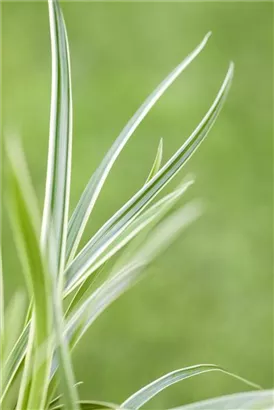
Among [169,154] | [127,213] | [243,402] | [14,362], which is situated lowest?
[243,402]

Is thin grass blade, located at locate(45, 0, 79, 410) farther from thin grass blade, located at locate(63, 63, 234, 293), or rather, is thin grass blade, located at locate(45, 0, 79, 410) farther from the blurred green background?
the blurred green background

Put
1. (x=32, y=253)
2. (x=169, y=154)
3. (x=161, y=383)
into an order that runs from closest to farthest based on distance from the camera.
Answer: (x=32, y=253) < (x=161, y=383) < (x=169, y=154)

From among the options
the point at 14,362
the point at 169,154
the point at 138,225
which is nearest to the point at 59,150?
the point at 138,225

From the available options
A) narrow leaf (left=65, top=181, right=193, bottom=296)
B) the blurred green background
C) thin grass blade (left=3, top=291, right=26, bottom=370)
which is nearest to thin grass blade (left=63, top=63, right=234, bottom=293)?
narrow leaf (left=65, top=181, right=193, bottom=296)

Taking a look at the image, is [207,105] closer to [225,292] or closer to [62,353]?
[225,292]

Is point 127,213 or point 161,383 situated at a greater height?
point 127,213

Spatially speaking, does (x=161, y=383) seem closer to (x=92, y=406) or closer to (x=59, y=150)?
(x=92, y=406)

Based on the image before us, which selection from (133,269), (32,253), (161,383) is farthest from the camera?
(161,383)
